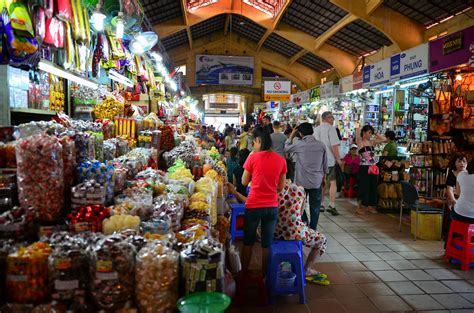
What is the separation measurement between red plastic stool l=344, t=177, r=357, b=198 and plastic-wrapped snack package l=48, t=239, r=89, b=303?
8.13m

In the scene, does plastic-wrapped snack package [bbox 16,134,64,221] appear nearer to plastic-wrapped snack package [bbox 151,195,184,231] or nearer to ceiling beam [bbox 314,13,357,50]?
plastic-wrapped snack package [bbox 151,195,184,231]

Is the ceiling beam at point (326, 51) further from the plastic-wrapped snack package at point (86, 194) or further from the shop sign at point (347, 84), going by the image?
the plastic-wrapped snack package at point (86, 194)

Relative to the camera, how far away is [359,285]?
4168 millimetres

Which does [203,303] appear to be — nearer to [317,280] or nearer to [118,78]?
[317,280]

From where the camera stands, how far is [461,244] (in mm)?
4719

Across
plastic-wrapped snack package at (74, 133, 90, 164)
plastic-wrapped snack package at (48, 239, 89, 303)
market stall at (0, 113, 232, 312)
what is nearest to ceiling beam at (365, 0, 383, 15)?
market stall at (0, 113, 232, 312)

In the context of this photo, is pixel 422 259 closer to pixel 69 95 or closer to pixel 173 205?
pixel 173 205

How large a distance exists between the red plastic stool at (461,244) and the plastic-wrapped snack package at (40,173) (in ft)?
14.7

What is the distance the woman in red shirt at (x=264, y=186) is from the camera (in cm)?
378

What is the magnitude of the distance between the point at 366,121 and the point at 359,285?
780 cm

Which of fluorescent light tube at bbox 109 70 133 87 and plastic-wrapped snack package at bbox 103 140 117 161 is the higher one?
fluorescent light tube at bbox 109 70 133 87

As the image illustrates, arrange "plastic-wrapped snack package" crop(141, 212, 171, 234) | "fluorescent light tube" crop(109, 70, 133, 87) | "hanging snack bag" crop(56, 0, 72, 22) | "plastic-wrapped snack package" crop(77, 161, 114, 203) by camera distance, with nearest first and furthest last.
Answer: "plastic-wrapped snack package" crop(141, 212, 171, 234)
"plastic-wrapped snack package" crop(77, 161, 114, 203)
"hanging snack bag" crop(56, 0, 72, 22)
"fluorescent light tube" crop(109, 70, 133, 87)

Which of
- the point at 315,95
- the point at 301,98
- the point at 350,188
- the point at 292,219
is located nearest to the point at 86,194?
the point at 292,219

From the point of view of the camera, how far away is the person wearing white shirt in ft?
15.2
